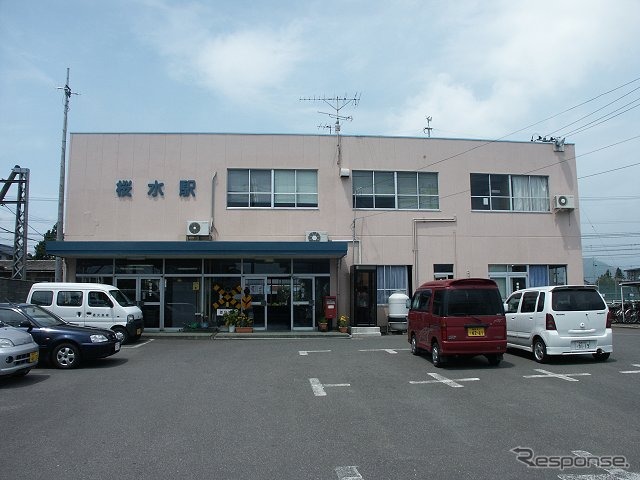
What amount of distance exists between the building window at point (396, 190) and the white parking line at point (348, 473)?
16.9 m

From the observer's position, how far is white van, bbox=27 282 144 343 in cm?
1645

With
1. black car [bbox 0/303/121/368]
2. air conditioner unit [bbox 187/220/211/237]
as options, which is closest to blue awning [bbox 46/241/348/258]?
air conditioner unit [bbox 187/220/211/237]

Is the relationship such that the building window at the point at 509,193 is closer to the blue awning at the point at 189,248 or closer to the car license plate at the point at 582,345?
the blue awning at the point at 189,248

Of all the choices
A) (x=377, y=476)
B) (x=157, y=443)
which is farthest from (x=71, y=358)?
(x=377, y=476)

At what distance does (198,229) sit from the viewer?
67.0ft

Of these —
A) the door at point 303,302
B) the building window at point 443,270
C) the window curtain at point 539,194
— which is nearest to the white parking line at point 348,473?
the door at point 303,302

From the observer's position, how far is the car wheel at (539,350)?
38.1 ft

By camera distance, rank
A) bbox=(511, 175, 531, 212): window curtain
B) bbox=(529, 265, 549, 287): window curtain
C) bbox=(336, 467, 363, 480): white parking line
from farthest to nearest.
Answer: bbox=(511, 175, 531, 212): window curtain, bbox=(529, 265, 549, 287): window curtain, bbox=(336, 467, 363, 480): white parking line

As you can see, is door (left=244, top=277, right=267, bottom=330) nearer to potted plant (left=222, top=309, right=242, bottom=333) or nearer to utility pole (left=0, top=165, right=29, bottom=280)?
potted plant (left=222, top=309, right=242, bottom=333)

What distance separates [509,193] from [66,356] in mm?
18633

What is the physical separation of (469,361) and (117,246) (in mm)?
13201

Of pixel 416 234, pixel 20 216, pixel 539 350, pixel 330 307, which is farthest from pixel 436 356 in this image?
pixel 20 216

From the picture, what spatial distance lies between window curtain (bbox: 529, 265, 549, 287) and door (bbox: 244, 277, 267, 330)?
11620 millimetres

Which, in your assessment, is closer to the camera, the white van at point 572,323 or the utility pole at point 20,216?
the white van at point 572,323
